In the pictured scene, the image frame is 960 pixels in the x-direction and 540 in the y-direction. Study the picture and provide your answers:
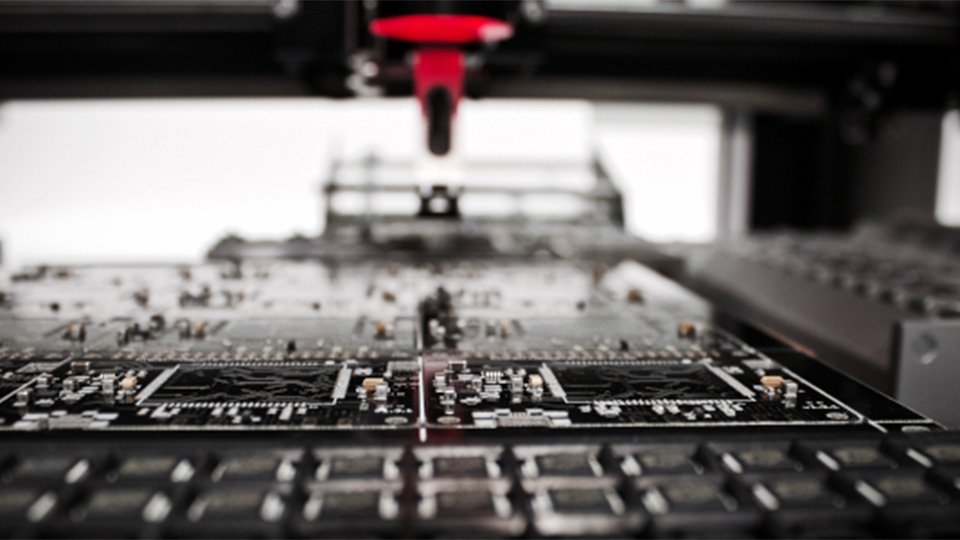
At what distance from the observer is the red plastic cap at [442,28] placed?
1.50 meters

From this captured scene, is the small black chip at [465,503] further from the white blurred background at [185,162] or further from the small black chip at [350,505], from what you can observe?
the white blurred background at [185,162]

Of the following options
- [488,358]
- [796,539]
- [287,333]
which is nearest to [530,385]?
[488,358]

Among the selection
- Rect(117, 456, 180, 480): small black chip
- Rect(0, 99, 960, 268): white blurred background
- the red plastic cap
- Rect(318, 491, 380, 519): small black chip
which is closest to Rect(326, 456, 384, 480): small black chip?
Rect(318, 491, 380, 519): small black chip

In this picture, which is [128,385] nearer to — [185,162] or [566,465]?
[566,465]

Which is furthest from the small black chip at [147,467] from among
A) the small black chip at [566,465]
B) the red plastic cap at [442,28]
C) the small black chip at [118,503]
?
the red plastic cap at [442,28]

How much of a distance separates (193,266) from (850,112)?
246 cm

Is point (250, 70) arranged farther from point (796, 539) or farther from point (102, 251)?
point (102, 251)

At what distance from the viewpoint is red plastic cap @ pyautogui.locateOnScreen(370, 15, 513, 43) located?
1495mm

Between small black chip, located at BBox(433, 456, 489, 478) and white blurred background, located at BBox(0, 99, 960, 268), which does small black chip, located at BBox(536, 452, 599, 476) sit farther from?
white blurred background, located at BBox(0, 99, 960, 268)

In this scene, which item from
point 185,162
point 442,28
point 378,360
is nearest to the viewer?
point 378,360

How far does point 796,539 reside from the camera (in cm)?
71

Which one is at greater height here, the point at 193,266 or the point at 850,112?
the point at 850,112

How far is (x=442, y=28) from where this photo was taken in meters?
1.56

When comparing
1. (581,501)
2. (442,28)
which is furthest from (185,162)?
Answer: (581,501)
